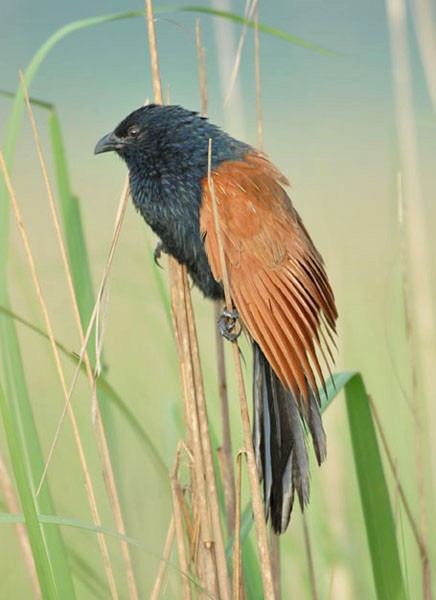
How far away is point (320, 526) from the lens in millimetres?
1512

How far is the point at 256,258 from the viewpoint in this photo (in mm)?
1248

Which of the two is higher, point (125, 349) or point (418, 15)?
point (418, 15)

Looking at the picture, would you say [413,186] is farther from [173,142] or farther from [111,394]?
[111,394]

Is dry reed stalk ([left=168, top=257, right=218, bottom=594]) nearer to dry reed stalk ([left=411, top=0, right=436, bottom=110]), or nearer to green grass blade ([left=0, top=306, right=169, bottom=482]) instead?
green grass blade ([left=0, top=306, right=169, bottom=482])

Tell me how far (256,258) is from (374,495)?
0.34m

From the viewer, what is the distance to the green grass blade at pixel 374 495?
112cm

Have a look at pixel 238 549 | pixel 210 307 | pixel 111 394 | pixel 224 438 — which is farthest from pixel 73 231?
pixel 210 307

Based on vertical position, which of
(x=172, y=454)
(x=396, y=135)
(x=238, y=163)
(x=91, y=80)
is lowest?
(x=172, y=454)

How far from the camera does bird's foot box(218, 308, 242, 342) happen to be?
1.20m

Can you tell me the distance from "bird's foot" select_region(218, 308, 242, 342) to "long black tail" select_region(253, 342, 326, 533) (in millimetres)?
60

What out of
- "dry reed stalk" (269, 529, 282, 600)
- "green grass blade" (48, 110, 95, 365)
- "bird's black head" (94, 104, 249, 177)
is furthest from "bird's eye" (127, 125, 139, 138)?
"dry reed stalk" (269, 529, 282, 600)

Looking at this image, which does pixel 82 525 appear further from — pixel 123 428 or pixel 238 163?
pixel 123 428

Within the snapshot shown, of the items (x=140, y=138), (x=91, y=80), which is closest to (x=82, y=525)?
(x=140, y=138)

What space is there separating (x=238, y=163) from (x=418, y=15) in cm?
50
